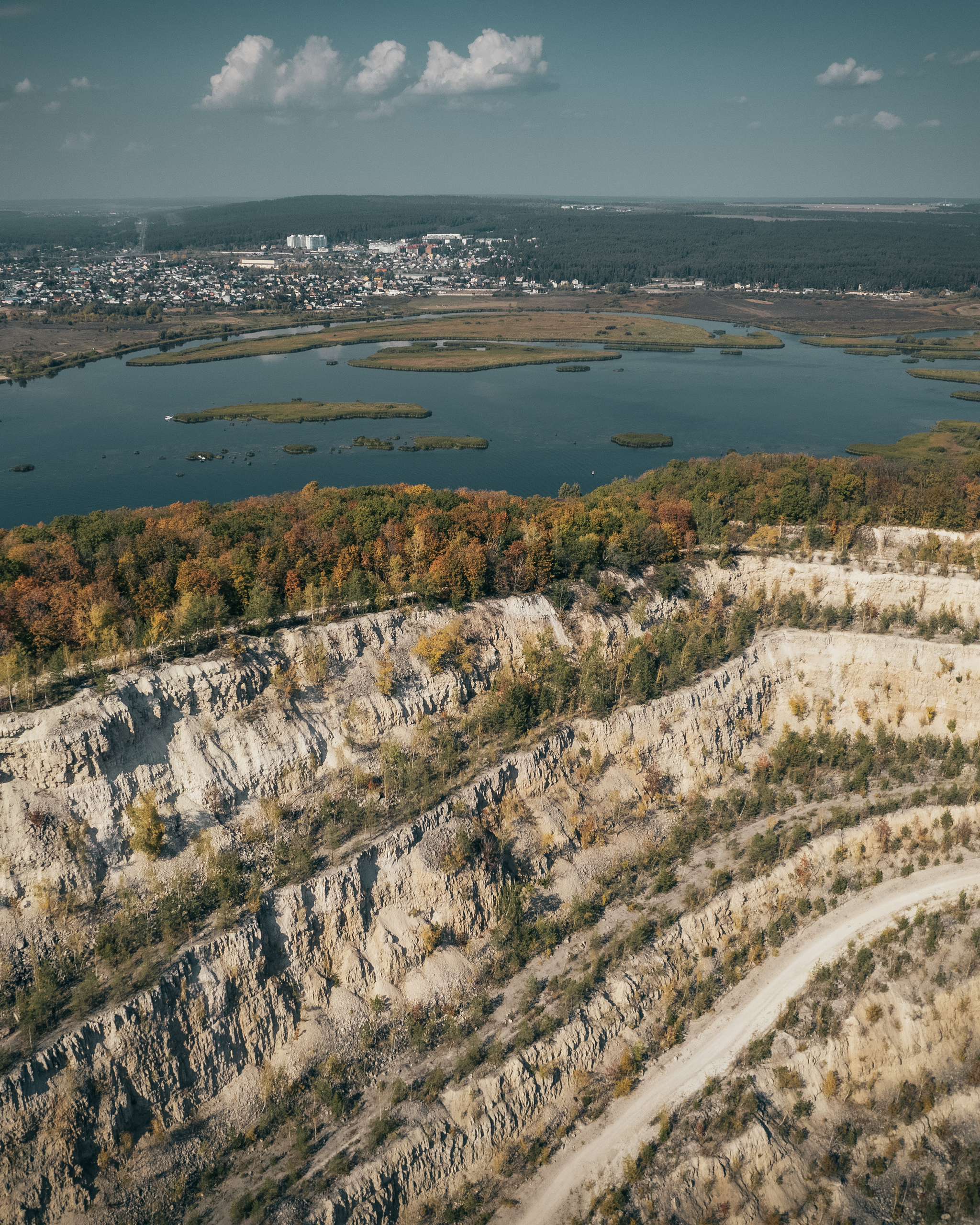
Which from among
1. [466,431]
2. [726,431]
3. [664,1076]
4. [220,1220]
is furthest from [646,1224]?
[726,431]

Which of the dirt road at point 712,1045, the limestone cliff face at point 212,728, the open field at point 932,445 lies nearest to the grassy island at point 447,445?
the open field at point 932,445

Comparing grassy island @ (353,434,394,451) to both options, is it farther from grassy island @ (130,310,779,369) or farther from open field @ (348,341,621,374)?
grassy island @ (130,310,779,369)

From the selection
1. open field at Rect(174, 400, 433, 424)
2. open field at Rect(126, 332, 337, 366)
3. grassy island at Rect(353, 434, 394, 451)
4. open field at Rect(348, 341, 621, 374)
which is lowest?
grassy island at Rect(353, 434, 394, 451)

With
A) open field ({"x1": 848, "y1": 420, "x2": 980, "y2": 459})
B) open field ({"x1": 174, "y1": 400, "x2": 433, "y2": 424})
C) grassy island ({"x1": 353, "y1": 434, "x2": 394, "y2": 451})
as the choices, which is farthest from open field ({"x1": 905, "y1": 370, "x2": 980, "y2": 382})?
grassy island ({"x1": 353, "y1": 434, "x2": 394, "y2": 451})

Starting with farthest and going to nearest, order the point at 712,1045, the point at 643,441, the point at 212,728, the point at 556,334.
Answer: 1. the point at 556,334
2. the point at 643,441
3. the point at 212,728
4. the point at 712,1045

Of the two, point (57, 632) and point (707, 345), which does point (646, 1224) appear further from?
point (707, 345)

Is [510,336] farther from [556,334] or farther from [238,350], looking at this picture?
[238,350]

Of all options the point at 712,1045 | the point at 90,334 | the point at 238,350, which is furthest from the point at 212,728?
the point at 90,334
